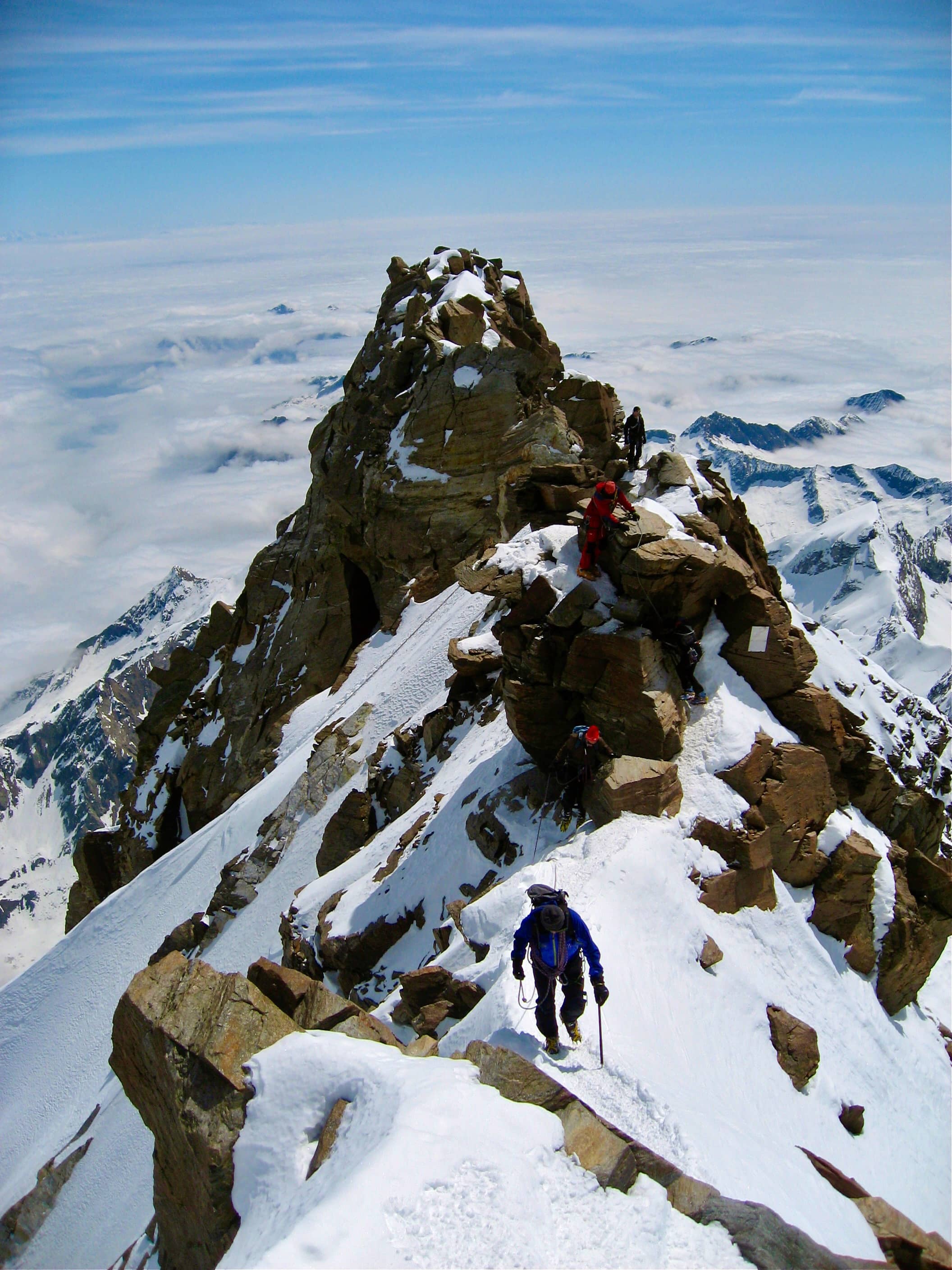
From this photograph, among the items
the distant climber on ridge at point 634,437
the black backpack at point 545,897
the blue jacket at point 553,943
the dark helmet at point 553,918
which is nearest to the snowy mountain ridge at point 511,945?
the blue jacket at point 553,943

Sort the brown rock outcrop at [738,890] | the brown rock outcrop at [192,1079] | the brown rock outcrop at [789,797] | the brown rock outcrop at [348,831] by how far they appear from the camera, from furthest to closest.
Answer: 1. the brown rock outcrop at [348,831]
2. the brown rock outcrop at [789,797]
3. the brown rock outcrop at [738,890]
4. the brown rock outcrop at [192,1079]

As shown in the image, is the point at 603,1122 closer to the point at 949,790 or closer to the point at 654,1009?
the point at 654,1009

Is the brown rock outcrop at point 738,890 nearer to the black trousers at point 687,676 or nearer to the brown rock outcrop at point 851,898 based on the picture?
the brown rock outcrop at point 851,898

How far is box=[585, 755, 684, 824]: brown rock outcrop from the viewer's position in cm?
1503

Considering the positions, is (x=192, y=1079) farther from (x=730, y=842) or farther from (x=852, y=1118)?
(x=852, y=1118)

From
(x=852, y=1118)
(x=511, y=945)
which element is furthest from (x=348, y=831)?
(x=852, y=1118)

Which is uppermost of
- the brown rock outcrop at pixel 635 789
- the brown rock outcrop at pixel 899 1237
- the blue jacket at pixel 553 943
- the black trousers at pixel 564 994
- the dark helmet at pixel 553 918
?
the dark helmet at pixel 553 918

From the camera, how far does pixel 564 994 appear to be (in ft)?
32.5

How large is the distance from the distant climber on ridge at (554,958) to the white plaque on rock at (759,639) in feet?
34.3

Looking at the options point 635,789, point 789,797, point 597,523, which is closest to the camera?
point 635,789

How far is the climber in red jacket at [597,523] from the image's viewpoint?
1733cm

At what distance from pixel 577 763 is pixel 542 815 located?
5.59 ft

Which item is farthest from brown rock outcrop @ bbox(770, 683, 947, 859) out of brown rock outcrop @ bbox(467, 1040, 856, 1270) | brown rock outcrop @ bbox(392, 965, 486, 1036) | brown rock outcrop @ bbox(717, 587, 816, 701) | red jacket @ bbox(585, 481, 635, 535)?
brown rock outcrop @ bbox(467, 1040, 856, 1270)

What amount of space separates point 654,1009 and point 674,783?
16.4 ft
